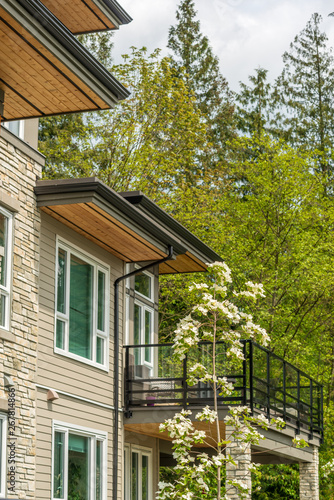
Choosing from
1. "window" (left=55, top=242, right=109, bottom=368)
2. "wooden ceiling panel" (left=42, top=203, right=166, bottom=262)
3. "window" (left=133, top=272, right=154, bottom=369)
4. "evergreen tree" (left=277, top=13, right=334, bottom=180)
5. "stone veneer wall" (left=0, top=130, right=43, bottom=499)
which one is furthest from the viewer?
"evergreen tree" (left=277, top=13, right=334, bottom=180)

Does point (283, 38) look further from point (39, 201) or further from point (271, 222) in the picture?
point (39, 201)

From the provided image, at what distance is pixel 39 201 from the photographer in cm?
1160

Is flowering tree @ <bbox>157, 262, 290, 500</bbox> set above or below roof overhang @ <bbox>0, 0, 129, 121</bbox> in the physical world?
below

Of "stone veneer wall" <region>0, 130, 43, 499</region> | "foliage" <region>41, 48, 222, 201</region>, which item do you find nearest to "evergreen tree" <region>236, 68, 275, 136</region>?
"foliage" <region>41, 48, 222, 201</region>

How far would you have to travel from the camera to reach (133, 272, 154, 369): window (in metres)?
15.3

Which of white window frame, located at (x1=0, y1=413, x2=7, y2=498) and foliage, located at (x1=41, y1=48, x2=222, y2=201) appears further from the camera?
foliage, located at (x1=41, y1=48, x2=222, y2=201)

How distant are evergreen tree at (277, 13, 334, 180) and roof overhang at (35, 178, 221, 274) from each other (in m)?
19.8

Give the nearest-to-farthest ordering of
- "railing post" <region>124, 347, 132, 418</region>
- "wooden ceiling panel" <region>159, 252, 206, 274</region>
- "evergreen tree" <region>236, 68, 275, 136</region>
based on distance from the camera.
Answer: "railing post" <region>124, 347, 132, 418</region>, "wooden ceiling panel" <region>159, 252, 206, 274</region>, "evergreen tree" <region>236, 68, 275, 136</region>

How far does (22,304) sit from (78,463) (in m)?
2.97

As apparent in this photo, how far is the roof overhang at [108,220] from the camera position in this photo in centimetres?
1134

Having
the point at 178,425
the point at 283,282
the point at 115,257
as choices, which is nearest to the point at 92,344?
the point at 115,257

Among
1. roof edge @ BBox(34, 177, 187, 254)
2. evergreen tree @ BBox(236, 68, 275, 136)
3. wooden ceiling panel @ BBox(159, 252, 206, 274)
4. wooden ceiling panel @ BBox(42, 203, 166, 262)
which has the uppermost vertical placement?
evergreen tree @ BBox(236, 68, 275, 136)

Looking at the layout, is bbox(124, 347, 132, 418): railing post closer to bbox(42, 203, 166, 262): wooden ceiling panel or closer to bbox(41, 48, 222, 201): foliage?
bbox(42, 203, 166, 262): wooden ceiling panel

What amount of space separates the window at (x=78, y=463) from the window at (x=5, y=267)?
2060 millimetres
